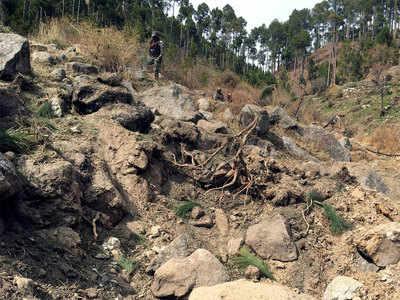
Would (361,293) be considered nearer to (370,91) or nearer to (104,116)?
(104,116)

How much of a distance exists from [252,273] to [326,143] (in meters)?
5.04

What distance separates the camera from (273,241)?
11.3ft

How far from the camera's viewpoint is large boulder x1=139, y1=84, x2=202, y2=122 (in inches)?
235

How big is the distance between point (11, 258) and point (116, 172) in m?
1.76

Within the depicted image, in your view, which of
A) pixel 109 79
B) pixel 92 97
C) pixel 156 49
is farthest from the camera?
pixel 156 49

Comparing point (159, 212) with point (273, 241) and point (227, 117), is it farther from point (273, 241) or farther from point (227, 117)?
point (227, 117)

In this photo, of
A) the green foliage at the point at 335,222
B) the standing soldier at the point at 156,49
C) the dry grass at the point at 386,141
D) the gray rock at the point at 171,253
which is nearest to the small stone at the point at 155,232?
the gray rock at the point at 171,253

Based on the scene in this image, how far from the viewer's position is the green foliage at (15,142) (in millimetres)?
3094

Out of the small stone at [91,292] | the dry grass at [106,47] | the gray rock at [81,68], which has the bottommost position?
the small stone at [91,292]

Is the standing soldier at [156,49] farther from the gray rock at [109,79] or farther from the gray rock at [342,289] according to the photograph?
the gray rock at [342,289]

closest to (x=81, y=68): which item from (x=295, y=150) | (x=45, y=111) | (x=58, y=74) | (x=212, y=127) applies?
(x=58, y=74)

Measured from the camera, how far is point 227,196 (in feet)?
14.2

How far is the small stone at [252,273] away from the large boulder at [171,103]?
3.24 metres

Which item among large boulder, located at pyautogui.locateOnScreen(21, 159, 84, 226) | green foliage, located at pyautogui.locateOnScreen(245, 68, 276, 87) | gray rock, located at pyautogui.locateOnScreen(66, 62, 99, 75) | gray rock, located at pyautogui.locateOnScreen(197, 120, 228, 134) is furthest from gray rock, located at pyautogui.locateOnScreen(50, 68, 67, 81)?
green foliage, located at pyautogui.locateOnScreen(245, 68, 276, 87)
